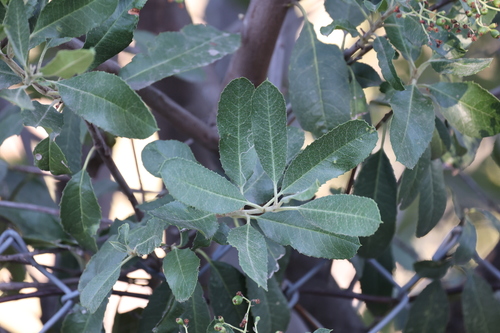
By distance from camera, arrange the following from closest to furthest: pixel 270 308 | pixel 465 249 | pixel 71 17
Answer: pixel 71 17 → pixel 270 308 → pixel 465 249

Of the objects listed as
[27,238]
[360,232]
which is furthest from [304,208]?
[27,238]

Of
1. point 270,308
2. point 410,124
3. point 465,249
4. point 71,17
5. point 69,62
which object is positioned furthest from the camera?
point 465,249

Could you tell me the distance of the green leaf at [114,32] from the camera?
61 centimetres

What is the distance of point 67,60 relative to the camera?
0.43m

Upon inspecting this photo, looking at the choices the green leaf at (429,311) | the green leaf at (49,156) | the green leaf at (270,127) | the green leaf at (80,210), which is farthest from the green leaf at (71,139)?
the green leaf at (429,311)

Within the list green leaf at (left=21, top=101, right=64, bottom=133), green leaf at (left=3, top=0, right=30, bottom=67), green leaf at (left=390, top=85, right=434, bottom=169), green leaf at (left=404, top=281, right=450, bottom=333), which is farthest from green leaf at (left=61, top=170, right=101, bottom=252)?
green leaf at (left=404, top=281, right=450, bottom=333)

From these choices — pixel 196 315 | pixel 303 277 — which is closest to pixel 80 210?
pixel 196 315

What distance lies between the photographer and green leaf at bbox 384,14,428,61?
693 millimetres

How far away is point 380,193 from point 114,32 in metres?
0.52

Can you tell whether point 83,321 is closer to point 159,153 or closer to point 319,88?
point 159,153

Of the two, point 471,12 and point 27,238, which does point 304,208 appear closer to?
point 471,12

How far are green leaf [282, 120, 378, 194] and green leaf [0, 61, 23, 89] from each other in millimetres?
337

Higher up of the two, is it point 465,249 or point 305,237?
point 305,237

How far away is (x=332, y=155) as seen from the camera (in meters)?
0.54
